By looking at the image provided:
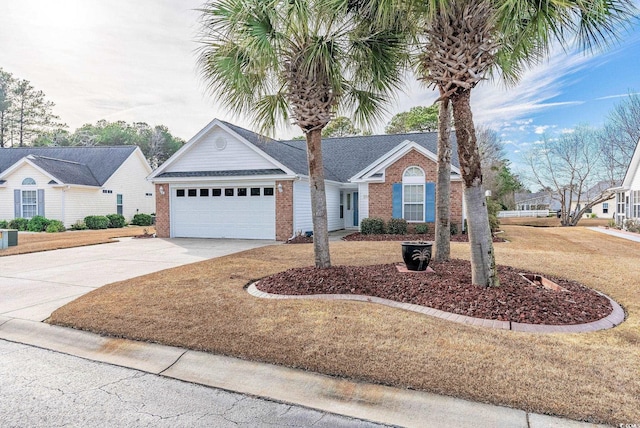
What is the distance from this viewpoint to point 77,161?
26938 mm

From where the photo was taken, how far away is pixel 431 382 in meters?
3.27

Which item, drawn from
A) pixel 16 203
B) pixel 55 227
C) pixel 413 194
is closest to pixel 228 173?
pixel 413 194

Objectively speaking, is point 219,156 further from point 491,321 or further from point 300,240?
point 491,321

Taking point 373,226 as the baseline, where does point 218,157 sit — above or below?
above

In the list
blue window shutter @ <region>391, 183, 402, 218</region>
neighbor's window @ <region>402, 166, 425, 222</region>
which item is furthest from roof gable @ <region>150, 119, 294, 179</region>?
neighbor's window @ <region>402, 166, 425, 222</region>

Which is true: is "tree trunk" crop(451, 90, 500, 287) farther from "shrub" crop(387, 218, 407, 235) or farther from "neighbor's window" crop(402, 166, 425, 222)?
"neighbor's window" crop(402, 166, 425, 222)

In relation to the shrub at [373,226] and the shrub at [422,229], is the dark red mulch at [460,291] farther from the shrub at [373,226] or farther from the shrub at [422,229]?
the shrub at [373,226]

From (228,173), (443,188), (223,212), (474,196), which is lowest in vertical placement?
(223,212)

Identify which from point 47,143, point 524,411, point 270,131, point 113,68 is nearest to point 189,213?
point 113,68

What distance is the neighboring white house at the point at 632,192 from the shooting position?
19.2m

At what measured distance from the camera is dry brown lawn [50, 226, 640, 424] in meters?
3.09

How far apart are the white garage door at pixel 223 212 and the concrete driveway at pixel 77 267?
0.93 metres

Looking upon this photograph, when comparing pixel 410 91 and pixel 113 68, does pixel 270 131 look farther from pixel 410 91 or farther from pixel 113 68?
pixel 113 68

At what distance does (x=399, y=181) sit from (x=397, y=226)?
2060 mm
